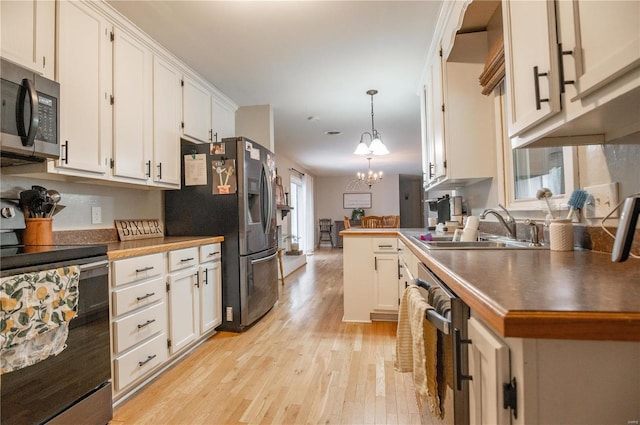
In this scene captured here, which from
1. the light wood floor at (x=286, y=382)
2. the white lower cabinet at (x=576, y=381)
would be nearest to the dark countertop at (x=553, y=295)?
the white lower cabinet at (x=576, y=381)

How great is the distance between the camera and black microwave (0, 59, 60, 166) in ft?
4.64

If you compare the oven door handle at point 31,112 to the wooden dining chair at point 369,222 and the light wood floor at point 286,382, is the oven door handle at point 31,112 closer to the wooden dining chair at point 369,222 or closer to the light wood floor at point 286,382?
the light wood floor at point 286,382

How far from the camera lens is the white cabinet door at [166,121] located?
99.3 inches

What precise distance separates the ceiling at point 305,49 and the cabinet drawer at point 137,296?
1.82 metres

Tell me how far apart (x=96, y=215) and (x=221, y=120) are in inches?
66.5

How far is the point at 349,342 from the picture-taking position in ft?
8.31

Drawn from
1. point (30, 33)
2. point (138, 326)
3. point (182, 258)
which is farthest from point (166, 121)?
point (138, 326)

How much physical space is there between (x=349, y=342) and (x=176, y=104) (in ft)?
8.20

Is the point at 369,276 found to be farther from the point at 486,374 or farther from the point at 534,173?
the point at 486,374

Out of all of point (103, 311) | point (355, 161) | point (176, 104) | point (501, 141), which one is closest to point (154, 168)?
point (176, 104)

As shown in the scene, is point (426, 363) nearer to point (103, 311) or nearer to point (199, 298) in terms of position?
point (103, 311)

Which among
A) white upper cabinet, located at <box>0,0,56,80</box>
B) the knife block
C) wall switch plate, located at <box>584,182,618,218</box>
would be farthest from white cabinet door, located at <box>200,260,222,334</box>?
wall switch plate, located at <box>584,182,618,218</box>

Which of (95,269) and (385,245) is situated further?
(385,245)

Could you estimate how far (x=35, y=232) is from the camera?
1682 mm
